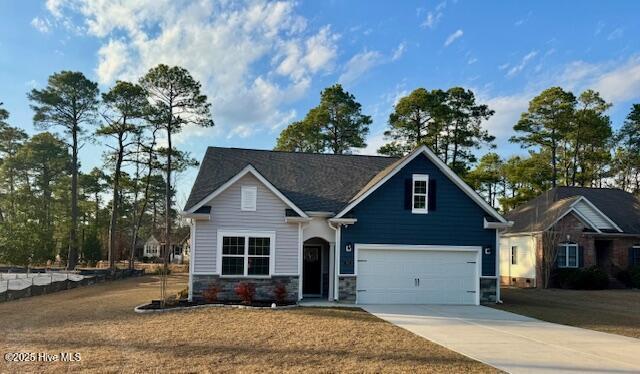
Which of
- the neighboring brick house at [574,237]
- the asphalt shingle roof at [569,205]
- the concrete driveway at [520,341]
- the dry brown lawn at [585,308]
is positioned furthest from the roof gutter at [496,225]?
the asphalt shingle roof at [569,205]

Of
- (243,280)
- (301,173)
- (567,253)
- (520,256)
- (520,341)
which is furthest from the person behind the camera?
(520,256)

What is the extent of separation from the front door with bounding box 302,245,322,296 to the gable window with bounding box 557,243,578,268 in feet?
49.3


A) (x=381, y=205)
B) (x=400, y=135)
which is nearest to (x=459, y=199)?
(x=381, y=205)

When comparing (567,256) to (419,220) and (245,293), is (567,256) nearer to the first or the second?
(419,220)

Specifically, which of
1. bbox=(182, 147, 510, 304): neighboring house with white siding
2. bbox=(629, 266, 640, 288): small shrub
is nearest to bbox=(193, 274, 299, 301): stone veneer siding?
bbox=(182, 147, 510, 304): neighboring house with white siding

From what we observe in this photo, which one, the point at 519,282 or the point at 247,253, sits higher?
the point at 247,253

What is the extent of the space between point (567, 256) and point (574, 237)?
110 cm

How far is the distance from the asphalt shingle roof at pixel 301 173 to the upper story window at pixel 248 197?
5.43 ft

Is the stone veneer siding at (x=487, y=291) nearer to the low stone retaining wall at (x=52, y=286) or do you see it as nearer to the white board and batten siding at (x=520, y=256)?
the white board and batten siding at (x=520, y=256)

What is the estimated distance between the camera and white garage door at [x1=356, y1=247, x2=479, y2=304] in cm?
1745

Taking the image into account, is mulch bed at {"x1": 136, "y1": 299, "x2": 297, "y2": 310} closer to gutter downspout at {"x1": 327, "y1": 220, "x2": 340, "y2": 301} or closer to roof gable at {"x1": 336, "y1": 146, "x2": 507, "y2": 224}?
gutter downspout at {"x1": 327, "y1": 220, "x2": 340, "y2": 301}

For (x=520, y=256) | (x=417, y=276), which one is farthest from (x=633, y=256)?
(x=417, y=276)

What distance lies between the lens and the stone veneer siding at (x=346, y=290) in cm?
1711

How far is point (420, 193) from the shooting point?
17.8 metres
